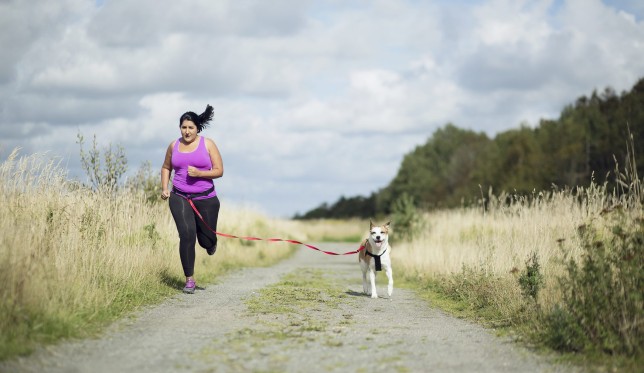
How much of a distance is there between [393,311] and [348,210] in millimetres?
106198

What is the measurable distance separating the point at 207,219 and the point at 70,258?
2.60m

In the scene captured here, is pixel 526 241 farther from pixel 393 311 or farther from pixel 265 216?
pixel 265 216

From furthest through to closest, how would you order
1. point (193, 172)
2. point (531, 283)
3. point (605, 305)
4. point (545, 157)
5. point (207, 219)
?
point (545, 157), point (207, 219), point (193, 172), point (531, 283), point (605, 305)

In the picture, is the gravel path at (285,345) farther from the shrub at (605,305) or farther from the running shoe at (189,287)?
the running shoe at (189,287)

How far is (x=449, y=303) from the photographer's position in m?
10.9

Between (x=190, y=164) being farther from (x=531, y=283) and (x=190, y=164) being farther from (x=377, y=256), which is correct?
(x=531, y=283)

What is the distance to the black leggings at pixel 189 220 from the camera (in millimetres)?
10242

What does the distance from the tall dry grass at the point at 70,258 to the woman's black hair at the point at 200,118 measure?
2.12 metres

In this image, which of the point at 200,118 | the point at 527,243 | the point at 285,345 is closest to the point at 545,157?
the point at 527,243

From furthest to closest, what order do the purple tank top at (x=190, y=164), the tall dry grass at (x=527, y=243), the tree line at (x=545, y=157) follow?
the tree line at (x=545, y=157) < the purple tank top at (x=190, y=164) < the tall dry grass at (x=527, y=243)

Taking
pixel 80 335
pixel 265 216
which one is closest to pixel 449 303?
pixel 80 335

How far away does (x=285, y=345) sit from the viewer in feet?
21.3

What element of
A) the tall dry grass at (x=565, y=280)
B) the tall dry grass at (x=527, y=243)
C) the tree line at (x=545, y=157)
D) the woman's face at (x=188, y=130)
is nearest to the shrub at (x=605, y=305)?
the tall dry grass at (x=565, y=280)

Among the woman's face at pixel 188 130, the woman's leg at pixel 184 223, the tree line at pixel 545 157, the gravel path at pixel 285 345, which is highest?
the tree line at pixel 545 157
